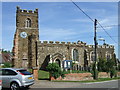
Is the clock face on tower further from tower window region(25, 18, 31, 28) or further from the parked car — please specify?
the parked car

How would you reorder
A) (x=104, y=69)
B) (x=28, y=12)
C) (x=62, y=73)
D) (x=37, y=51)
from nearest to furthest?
(x=62, y=73) < (x=104, y=69) < (x=37, y=51) < (x=28, y=12)

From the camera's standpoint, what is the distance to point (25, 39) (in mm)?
39844

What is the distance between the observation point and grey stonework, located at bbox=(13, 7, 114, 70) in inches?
1523

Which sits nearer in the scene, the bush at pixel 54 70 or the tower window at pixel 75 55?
the bush at pixel 54 70

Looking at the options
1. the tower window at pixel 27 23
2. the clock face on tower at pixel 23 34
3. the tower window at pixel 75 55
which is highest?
the tower window at pixel 27 23

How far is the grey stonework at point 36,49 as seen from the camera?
38.7 metres

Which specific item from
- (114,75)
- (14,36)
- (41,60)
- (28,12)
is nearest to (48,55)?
(41,60)

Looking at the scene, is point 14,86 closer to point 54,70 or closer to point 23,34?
point 54,70

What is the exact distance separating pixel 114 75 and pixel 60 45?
13.6m

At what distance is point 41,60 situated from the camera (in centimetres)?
3897

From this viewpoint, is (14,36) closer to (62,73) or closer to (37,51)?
(37,51)

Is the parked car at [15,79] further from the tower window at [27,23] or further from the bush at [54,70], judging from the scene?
the tower window at [27,23]

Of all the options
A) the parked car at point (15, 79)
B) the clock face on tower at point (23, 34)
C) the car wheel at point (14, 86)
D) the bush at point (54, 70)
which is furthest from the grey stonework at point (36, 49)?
the car wheel at point (14, 86)

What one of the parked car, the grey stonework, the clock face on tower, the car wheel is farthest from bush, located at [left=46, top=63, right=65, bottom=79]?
the clock face on tower
